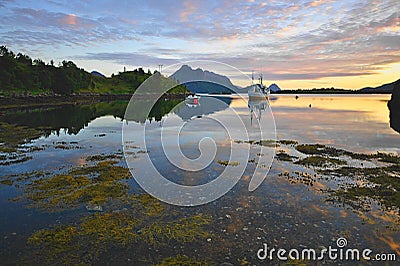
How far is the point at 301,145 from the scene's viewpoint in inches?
1313

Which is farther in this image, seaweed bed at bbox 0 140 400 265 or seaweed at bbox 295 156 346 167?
seaweed at bbox 295 156 346 167

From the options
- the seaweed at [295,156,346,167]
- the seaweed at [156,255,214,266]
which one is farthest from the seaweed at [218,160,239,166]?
the seaweed at [156,255,214,266]

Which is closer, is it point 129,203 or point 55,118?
point 129,203

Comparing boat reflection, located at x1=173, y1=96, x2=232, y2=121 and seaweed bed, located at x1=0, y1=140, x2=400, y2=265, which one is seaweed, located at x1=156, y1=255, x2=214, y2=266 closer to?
seaweed bed, located at x1=0, y1=140, x2=400, y2=265

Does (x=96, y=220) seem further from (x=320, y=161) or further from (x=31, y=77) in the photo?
(x=31, y=77)

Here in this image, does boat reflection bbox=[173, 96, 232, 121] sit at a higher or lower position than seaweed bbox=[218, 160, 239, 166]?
higher

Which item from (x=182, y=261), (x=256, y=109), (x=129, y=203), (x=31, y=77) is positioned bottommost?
(x=182, y=261)

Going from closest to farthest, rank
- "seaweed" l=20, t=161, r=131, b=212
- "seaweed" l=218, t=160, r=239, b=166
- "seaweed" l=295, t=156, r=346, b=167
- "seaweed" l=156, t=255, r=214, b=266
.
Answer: "seaweed" l=156, t=255, r=214, b=266 < "seaweed" l=20, t=161, r=131, b=212 < "seaweed" l=218, t=160, r=239, b=166 < "seaweed" l=295, t=156, r=346, b=167

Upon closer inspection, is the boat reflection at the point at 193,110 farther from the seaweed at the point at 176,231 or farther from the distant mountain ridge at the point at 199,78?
the seaweed at the point at 176,231

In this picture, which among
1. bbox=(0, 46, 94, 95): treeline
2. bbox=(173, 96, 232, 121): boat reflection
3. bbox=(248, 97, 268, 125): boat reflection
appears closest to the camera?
bbox=(248, 97, 268, 125): boat reflection

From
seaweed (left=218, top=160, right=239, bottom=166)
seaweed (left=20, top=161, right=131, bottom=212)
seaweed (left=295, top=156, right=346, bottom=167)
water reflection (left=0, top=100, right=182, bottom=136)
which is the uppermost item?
water reflection (left=0, top=100, right=182, bottom=136)

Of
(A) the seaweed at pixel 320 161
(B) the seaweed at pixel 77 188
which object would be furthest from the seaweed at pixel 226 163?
(B) the seaweed at pixel 77 188

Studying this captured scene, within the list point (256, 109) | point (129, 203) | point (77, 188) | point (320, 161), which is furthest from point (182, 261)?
point (256, 109)

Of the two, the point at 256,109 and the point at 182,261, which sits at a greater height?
the point at 256,109
